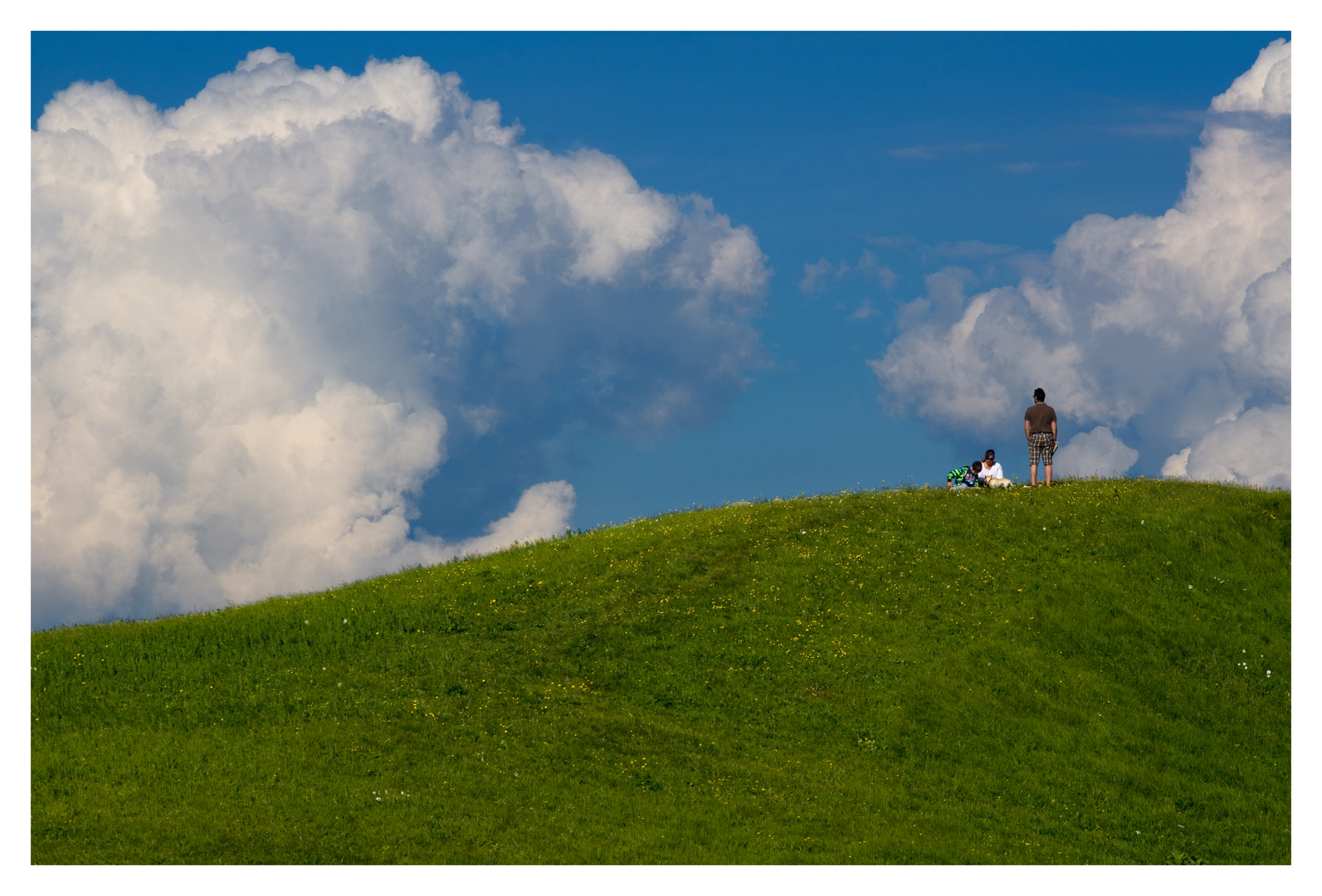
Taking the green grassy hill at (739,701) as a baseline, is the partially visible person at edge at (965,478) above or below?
above

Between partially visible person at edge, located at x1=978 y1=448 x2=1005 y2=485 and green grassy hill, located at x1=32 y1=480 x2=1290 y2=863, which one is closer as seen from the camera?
green grassy hill, located at x1=32 y1=480 x2=1290 y2=863

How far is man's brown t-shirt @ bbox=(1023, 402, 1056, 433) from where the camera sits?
1479 inches

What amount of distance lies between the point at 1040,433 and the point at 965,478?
3.32m

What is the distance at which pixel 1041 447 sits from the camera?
3850cm

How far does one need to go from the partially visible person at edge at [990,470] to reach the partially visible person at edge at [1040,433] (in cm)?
122

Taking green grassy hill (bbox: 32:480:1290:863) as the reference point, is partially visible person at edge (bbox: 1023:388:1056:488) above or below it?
above

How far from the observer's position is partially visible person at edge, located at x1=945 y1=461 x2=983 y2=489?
39.5 m

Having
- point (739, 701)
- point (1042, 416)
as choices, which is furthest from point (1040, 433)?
point (739, 701)

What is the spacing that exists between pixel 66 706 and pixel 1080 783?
2557 cm

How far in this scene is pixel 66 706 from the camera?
1057 inches

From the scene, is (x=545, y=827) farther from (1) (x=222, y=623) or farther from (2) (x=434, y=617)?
(1) (x=222, y=623)

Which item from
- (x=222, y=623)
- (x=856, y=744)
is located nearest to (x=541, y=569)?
(x=222, y=623)

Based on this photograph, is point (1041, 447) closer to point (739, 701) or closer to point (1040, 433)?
point (1040, 433)

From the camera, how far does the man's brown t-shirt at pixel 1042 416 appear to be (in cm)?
3756
